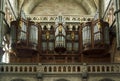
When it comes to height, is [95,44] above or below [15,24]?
below

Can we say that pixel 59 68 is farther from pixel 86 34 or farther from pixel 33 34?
pixel 86 34

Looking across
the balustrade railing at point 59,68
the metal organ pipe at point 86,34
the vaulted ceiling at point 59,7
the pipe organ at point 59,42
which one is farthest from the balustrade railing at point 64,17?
the balustrade railing at point 59,68

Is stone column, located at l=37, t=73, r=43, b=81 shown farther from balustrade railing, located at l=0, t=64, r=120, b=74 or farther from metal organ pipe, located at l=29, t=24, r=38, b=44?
metal organ pipe, located at l=29, t=24, r=38, b=44

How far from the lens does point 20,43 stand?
31.0m

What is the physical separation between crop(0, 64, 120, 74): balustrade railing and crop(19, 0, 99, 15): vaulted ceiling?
10.9 metres

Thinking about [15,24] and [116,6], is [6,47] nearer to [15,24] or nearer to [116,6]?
[15,24]

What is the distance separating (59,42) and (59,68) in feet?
14.9

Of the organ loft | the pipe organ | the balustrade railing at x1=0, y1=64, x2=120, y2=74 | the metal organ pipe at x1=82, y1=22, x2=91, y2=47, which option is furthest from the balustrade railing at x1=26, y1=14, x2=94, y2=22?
the balustrade railing at x1=0, y1=64, x2=120, y2=74

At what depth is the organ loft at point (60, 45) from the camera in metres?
28.2

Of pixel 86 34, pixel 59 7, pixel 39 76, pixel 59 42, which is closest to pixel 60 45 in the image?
pixel 59 42

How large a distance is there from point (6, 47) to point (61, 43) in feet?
16.5

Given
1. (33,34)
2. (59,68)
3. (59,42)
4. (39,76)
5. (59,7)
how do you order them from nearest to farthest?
(39,76) → (59,68) → (33,34) → (59,42) → (59,7)

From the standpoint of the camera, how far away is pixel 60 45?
32.8 meters

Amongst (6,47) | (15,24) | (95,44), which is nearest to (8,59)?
(6,47)
